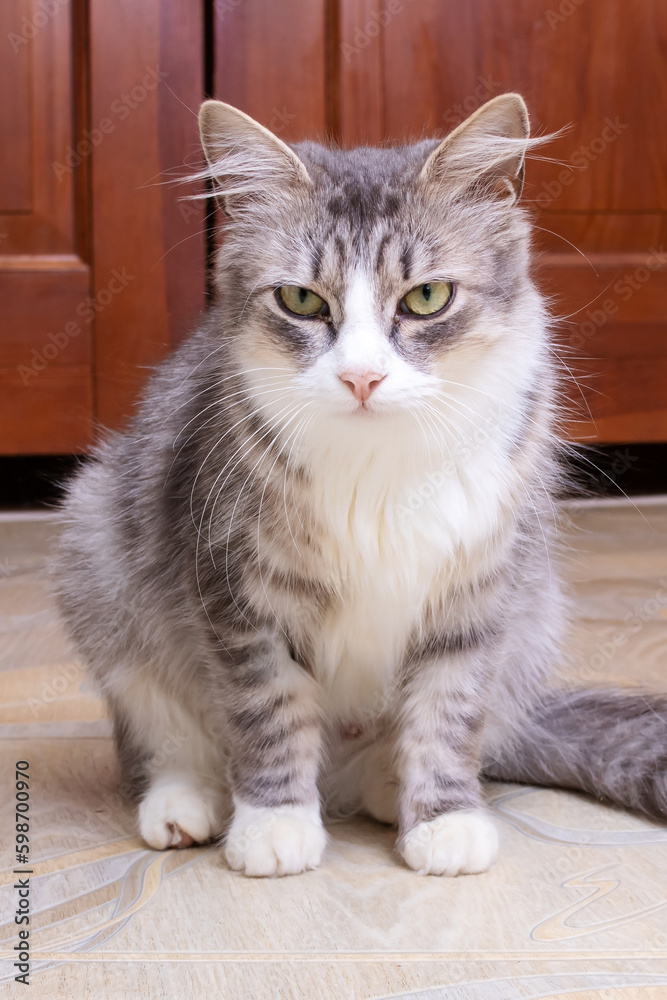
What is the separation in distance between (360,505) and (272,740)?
0.28 meters

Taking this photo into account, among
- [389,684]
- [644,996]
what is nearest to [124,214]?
[389,684]

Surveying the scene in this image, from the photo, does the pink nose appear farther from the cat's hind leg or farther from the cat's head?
the cat's hind leg

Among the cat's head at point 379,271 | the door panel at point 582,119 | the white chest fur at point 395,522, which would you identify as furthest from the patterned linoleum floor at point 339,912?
the door panel at point 582,119

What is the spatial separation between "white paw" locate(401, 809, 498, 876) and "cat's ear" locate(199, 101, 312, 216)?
72 centimetres

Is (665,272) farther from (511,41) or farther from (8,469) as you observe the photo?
(8,469)

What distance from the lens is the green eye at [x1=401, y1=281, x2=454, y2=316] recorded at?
1.02m

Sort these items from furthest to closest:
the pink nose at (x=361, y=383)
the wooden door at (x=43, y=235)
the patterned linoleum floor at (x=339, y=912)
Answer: the wooden door at (x=43, y=235) < the pink nose at (x=361, y=383) < the patterned linoleum floor at (x=339, y=912)

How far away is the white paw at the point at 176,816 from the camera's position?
112cm

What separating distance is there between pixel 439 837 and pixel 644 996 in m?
0.30

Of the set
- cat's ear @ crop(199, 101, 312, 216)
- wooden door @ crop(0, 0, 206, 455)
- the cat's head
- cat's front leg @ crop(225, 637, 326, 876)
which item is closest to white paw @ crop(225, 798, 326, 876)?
cat's front leg @ crop(225, 637, 326, 876)

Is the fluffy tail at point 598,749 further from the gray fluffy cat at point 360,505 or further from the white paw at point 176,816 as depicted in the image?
the white paw at point 176,816

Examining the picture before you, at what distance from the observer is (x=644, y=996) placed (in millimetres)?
798

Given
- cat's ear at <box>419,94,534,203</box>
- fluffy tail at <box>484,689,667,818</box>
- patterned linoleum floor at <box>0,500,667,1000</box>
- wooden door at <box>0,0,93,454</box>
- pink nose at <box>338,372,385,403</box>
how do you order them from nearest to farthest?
patterned linoleum floor at <box>0,500,667,1000</box>, pink nose at <box>338,372,385,403</box>, cat's ear at <box>419,94,534,203</box>, fluffy tail at <box>484,689,667,818</box>, wooden door at <box>0,0,93,454</box>

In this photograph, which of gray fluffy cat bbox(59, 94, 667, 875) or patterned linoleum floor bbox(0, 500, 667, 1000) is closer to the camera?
patterned linoleum floor bbox(0, 500, 667, 1000)
